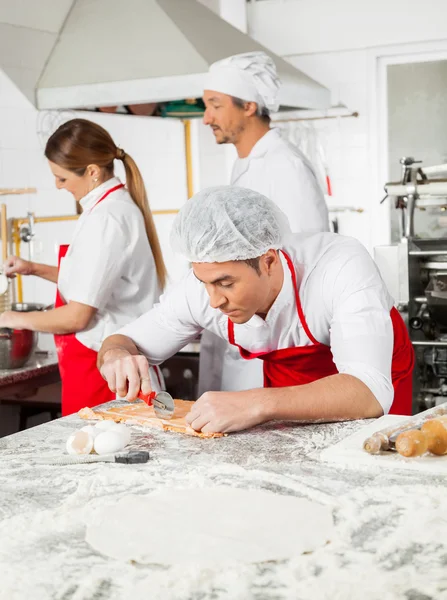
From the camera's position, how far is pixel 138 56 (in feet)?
11.2

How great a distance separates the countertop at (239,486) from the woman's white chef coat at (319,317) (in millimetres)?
173

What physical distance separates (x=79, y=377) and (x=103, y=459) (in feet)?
3.59

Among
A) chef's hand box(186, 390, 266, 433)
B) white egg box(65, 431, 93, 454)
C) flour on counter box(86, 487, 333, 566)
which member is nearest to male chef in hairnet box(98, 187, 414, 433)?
chef's hand box(186, 390, 266, 433)

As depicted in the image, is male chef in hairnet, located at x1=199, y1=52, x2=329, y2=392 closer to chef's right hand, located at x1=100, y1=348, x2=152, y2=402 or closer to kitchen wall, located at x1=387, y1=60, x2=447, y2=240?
chef's right hand, located at x1=100, y1=348, x2=152, y2=402

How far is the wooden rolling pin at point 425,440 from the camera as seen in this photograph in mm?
1435

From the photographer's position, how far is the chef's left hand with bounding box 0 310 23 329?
2.57 metres

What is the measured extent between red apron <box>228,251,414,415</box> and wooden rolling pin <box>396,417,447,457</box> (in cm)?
49

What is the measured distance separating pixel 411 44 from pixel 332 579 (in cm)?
454

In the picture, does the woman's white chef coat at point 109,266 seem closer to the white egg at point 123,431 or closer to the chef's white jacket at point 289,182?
the chef's white jacket at point 289,182

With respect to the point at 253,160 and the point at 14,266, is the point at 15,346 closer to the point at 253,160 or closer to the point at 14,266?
the point at 14,266

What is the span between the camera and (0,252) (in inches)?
154

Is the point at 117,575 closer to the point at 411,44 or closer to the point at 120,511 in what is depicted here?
the point at 120,511

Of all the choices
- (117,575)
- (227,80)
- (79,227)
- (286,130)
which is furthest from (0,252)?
(117,575)

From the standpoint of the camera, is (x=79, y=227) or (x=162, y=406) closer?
(x=162, y=406)
